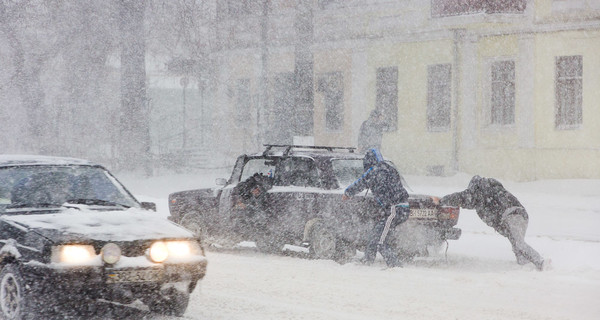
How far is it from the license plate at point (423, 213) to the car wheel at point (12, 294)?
5.85 meters

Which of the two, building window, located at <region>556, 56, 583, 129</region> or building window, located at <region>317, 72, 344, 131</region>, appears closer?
building window, located at <region>556, 56, 583, 129</region>

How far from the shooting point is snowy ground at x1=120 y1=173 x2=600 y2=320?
26.4 ft

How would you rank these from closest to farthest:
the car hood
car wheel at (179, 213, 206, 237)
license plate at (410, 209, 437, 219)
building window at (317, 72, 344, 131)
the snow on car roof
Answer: the car hood → the snow on car roof → license plate at (410, 209, 437, 219) → car wheel at (179, 213, 206, 237) → building window at (317, 72, 344, 131)

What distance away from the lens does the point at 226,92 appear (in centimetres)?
3662

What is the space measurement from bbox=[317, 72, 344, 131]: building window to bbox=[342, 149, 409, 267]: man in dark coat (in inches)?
817

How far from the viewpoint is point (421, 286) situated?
31.3 feet

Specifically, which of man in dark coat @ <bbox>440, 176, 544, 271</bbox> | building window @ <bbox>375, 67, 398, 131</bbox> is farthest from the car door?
building window @ <bbox>375, 67, 398, 131</bbox>

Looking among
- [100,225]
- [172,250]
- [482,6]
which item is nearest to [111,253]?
[100,225]

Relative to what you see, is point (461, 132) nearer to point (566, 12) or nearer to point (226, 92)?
point (566, 12)

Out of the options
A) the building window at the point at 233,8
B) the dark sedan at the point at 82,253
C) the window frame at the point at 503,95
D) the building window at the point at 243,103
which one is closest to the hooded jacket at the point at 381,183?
the dark sedan at the point at 82,253

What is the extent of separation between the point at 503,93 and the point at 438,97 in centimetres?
249

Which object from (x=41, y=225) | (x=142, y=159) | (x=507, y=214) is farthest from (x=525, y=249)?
(x=142, y=159)

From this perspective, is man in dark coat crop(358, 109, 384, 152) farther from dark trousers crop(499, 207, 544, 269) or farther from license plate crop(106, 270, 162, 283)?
license plate crop(106, 270, 162, 283)

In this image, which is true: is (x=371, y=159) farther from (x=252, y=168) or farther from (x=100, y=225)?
(x=100, y=225)
